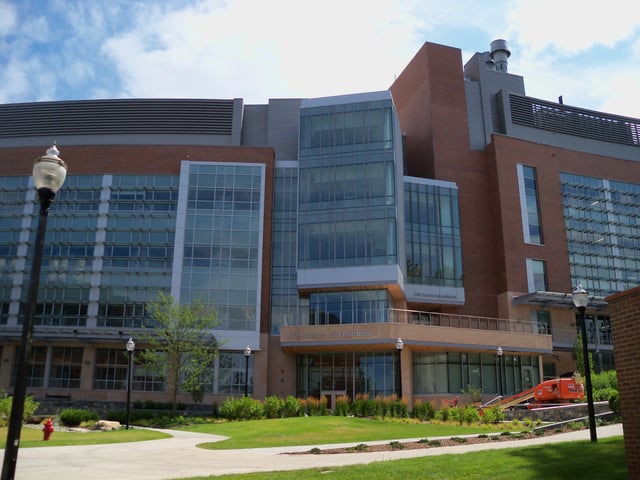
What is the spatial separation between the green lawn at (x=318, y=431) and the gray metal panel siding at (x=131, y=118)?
37417 millimetres

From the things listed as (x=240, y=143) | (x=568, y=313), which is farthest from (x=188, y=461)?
(x=568, y=313)

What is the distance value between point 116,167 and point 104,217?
4911 millimetres

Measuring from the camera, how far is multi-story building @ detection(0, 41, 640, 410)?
47.6m

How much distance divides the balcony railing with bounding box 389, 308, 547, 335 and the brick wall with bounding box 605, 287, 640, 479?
3365 centimetres

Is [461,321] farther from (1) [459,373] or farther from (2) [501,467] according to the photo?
(2) [501,467]

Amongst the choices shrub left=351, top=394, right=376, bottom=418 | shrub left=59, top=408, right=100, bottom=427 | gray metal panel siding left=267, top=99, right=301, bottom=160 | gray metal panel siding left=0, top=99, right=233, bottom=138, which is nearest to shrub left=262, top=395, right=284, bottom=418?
shrub left=351, top=394, right=376, bottom=418

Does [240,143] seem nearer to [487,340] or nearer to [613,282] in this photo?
[487,340]

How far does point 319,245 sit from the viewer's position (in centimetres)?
4897

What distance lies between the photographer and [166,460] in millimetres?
16516

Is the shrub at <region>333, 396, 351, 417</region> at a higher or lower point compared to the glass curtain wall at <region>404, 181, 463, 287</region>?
lower

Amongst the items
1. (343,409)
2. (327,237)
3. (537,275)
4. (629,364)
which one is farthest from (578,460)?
(537,275)

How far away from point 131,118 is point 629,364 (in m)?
56.9

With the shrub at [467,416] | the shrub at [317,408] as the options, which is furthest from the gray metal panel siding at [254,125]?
the shrub at [467,416]

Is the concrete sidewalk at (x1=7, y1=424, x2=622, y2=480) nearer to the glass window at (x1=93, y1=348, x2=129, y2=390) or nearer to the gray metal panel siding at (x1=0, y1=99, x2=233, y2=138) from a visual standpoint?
the glass window at (x1=93, y1=348, x2=129, y2=390)
